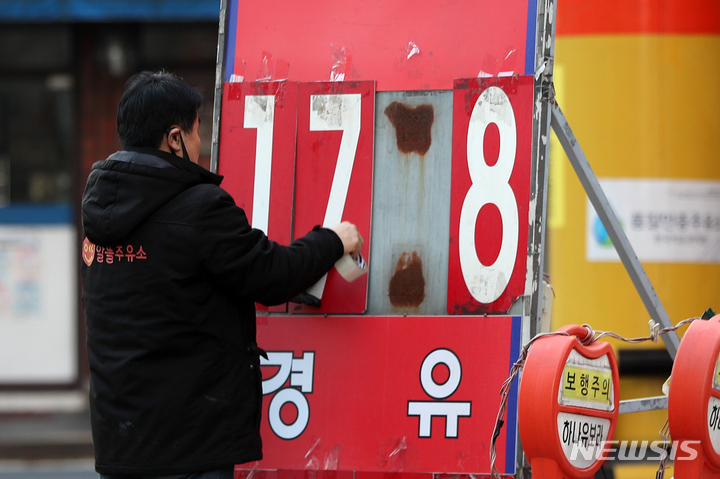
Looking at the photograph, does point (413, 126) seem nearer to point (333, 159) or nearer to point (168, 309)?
point (333, 159)

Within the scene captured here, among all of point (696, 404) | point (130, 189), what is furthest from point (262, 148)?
point (696, 404)

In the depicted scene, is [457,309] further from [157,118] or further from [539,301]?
[157,118]

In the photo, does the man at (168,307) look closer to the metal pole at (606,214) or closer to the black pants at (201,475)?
the black pants at (201,475)

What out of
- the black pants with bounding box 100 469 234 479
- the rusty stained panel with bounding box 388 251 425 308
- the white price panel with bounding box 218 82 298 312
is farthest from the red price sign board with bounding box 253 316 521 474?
the black pants with bounding box 100 469 234 479

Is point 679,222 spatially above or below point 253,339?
above

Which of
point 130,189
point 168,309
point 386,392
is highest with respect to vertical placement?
point 130,189

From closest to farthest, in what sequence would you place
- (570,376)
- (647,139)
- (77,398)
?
(570,376), (647,139), (77,398)

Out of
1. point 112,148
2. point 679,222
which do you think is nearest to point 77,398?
point 112,148

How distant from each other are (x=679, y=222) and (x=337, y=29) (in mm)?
2218

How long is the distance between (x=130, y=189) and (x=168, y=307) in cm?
29

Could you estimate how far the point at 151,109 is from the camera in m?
1.91

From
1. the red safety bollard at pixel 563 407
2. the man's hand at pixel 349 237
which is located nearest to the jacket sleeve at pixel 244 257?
the man's hand at pixel 349 237

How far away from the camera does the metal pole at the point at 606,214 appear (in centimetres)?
216

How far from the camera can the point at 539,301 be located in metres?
2.03
